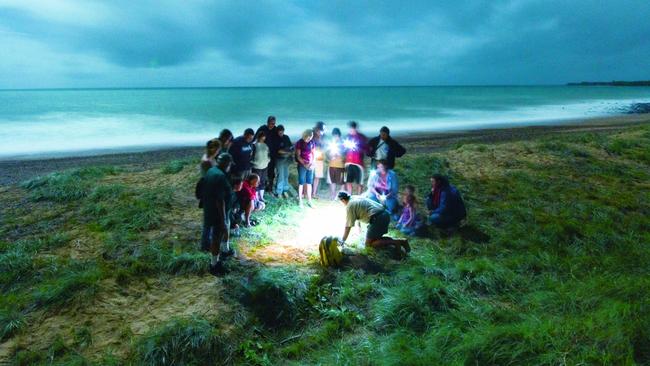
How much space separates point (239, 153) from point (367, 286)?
12.9 feet

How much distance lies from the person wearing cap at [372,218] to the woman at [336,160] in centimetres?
263

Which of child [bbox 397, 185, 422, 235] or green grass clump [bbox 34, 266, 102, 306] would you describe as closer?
green grass clump [bbox 34, 266, 102, 306]

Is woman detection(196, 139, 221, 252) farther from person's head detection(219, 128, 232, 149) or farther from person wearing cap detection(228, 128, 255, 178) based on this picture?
person wearing cap detection(228, 128, 255, 178)

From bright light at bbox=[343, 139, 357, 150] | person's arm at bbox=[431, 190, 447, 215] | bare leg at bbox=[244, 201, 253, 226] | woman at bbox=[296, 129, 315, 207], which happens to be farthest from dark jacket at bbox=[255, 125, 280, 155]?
person's arm at bbox=[431, 190, 447, 215]

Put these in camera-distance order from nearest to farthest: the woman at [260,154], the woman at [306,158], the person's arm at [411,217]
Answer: the person's arm at [411,217] < the woman at [260,154] < the woman at [306,158]

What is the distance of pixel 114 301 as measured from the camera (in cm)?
514

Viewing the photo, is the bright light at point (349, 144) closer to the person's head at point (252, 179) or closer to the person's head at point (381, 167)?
the person's head at point (381, 167)

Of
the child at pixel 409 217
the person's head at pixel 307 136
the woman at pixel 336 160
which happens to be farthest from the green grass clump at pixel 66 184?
the child at pixel 409 217

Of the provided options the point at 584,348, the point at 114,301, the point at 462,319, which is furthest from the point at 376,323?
the point at 114,301

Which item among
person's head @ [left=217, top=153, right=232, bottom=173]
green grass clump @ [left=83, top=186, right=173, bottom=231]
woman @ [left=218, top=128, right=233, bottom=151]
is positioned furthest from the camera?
green grass clump @ [left=83, top=186, right=173, bottom=231]

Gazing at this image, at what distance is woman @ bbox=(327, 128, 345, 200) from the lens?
897 cm

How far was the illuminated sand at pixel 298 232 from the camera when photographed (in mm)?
6633

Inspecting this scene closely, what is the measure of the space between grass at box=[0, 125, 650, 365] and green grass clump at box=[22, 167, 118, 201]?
0.28 ft

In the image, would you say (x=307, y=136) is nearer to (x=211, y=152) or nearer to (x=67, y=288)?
(x=211, y=152)
